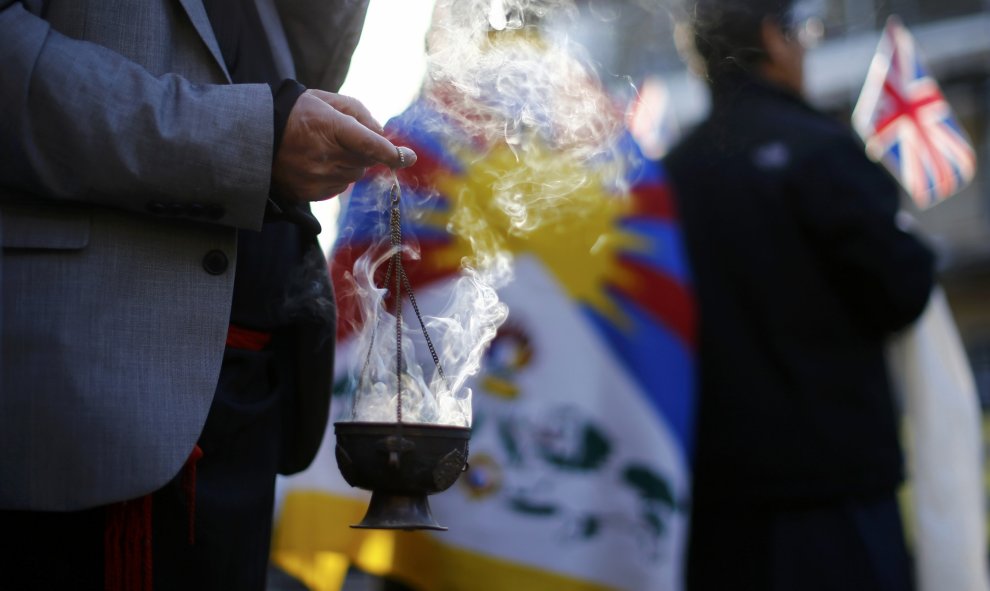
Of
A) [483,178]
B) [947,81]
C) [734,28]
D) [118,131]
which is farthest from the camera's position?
[947,81]

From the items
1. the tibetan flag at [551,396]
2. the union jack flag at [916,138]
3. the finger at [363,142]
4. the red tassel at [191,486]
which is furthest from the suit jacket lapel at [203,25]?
the union jack flag at [916,138]

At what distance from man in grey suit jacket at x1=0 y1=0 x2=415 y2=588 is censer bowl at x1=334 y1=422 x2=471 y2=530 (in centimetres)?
23

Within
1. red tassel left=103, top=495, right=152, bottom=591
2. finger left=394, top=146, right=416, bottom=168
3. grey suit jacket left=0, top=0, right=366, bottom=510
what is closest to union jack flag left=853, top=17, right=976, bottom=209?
finger left=394, top=146, right=416, bottom=168

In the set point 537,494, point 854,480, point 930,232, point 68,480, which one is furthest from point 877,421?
point 930,232

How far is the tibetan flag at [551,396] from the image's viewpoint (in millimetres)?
2928

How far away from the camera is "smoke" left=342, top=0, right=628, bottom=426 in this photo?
1757 mm

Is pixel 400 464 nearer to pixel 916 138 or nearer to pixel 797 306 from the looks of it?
pixel 797 306

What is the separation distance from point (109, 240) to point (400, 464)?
1.61 ft

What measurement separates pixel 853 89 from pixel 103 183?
48.5 ft

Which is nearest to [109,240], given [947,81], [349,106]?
[349,106]

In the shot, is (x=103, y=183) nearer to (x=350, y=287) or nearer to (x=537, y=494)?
(x=350, y=287)

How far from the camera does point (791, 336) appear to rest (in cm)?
313

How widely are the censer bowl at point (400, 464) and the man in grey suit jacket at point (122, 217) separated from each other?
0.23 meters

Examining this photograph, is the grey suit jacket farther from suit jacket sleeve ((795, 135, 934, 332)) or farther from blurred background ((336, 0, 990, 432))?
blurred background ((336, 0, 990, 432))
